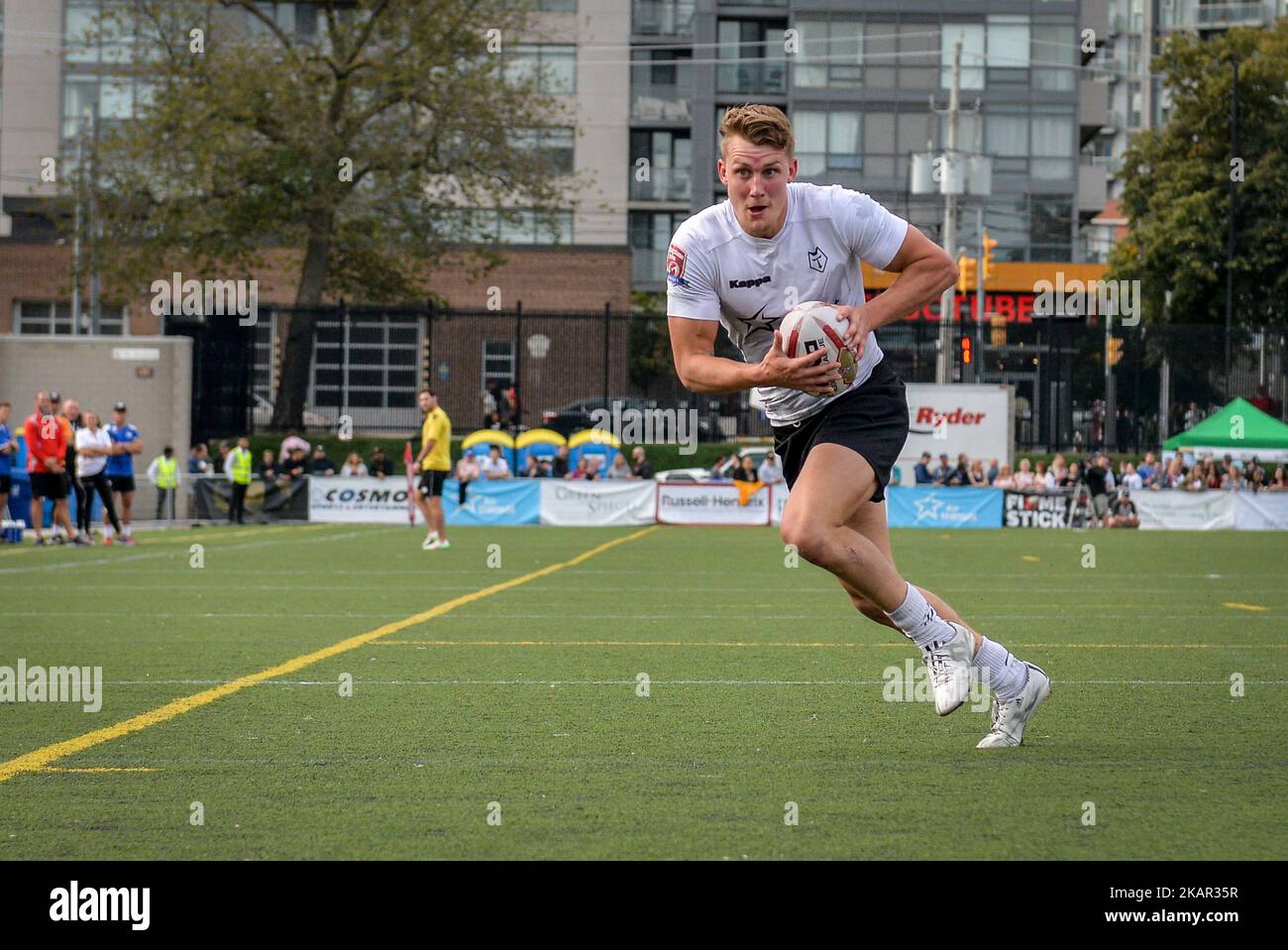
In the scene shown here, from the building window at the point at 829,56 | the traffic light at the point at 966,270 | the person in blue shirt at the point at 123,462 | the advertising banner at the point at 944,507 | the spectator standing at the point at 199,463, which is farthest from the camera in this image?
the building window at the point at 829,56

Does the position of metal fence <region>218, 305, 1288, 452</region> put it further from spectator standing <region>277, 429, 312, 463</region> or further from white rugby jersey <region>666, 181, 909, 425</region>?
white rugby jersey <region>666, 181, 909, 425</region>

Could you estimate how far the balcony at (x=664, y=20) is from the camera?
65.1 metres

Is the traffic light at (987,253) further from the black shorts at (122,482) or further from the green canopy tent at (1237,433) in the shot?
the black shorts at (122,482)

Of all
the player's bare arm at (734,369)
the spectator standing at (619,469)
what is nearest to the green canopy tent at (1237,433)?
the spectator standing at (619,469)

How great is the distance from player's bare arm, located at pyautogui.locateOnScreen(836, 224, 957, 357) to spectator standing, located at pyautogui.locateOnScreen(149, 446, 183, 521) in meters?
25.9

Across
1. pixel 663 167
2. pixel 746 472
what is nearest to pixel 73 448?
pixel 746 472

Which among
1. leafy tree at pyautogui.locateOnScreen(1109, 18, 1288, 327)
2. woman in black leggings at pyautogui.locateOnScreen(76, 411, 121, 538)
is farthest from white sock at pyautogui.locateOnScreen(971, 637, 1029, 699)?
leafy tree at pyautogui.locateOnScreen(1109, 18, 1288, 327)

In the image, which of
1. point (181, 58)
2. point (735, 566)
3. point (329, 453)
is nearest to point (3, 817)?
point (735, 566)

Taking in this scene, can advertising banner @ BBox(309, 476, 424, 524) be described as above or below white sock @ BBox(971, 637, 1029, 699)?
below

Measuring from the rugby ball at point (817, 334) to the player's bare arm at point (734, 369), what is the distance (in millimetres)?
36

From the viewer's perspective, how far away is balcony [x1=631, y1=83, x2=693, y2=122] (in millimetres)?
65250

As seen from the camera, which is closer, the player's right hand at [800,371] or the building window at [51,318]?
the player's right hand at [800,371]

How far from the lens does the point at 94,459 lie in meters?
24.1
